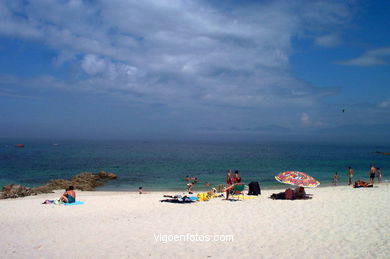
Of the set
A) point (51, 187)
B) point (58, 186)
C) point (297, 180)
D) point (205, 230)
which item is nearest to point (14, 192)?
point (51, 187)

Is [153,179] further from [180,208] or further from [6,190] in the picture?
[180,208]

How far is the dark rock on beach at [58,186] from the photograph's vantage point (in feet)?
64.4

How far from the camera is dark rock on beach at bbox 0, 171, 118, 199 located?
19638 mm

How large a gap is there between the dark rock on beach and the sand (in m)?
5.99

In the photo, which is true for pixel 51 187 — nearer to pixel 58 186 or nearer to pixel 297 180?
pixel 58 186

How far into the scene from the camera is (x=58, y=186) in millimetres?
24578

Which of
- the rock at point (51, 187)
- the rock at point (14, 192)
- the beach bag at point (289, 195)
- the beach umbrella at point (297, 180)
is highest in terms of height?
the beach umbrella at point (297, 180)

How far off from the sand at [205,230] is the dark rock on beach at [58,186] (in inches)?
236

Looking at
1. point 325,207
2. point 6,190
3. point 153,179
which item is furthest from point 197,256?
point 153,179

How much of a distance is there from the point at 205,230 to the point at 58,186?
62.9 feet

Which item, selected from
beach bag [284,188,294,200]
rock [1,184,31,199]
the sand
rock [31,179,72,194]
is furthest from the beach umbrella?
rock [31,179,72,194]

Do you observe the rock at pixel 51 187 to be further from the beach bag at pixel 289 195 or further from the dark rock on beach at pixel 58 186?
the beach bag at pixel 289 195

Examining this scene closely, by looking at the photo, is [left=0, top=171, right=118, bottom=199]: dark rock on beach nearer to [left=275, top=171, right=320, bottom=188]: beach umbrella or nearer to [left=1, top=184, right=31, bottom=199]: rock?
[left=1, top=184, right=31, bottom=199]: rock

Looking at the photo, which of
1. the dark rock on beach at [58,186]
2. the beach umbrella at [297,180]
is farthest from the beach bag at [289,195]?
the dark rock on beach at [58,186]
